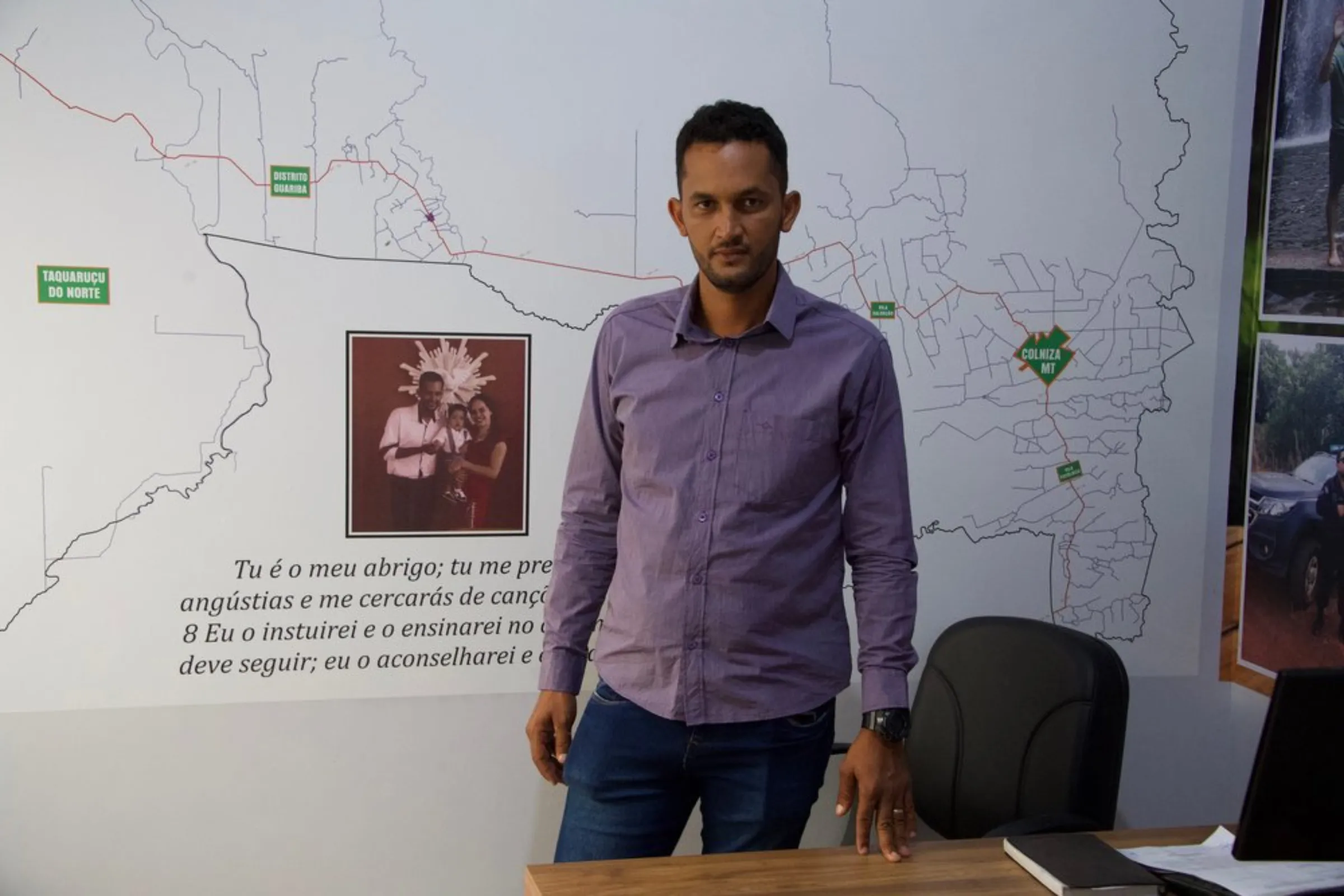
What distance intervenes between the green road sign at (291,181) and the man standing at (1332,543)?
7.30 ft

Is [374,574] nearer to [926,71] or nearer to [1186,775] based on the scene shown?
[926,71]

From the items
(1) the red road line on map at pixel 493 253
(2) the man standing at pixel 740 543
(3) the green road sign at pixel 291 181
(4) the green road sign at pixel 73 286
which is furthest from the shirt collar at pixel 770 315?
(4) the green road sign at pixel 73 286

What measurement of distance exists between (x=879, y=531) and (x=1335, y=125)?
1572 mm

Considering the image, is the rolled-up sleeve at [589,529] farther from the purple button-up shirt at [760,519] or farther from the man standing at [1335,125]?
the man standing at [1335,125]

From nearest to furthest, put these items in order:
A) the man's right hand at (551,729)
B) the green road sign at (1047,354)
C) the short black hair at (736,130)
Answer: the short black hair at (736,130), the man's right hand at (551,729), the green road sign at (1047,354)

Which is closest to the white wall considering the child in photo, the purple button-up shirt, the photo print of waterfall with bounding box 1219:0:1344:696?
the child in photo

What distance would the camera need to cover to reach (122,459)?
2475 millimetres

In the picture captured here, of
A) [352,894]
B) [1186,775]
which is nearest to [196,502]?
[352,894]

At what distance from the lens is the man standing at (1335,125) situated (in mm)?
2686

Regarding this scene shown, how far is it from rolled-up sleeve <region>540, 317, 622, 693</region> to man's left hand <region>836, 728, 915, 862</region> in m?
0.48

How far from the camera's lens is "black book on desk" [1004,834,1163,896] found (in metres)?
1.56

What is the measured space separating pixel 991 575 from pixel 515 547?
110cm

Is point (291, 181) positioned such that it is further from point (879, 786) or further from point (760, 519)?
point (879, 786)

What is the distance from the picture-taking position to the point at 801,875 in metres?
1.65
